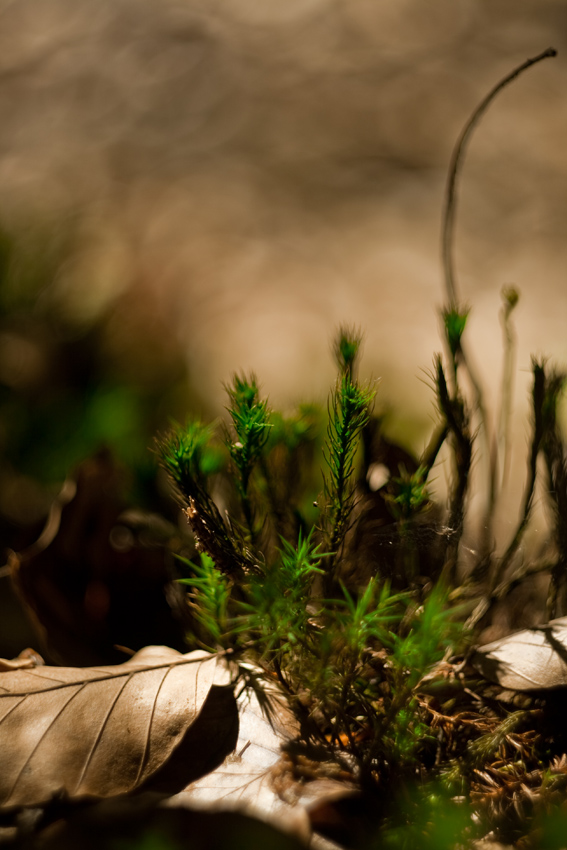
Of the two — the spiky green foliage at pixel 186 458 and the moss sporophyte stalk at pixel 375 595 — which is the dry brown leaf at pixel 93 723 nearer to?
the moss sporophyte stalk at pixel 375 595

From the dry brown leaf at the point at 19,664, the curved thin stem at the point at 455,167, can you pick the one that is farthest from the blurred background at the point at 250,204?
the curved thin stem at the point at 455,167

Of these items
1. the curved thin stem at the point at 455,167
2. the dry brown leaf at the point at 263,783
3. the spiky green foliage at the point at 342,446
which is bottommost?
the dry brown leaf at the point at 263,783

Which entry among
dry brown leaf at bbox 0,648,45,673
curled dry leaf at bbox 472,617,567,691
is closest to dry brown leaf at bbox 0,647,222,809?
dry brown leaf at bbox 0,648,45,673

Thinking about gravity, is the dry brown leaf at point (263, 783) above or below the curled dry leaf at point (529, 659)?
Result: above

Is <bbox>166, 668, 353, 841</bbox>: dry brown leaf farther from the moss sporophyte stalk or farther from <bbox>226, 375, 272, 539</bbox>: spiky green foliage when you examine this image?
<bbox>226, 375, 272, 539</bbox>: spiky green foliage

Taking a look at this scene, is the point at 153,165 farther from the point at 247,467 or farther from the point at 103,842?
the point at 103,842

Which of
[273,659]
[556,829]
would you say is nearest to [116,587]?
[273,659]

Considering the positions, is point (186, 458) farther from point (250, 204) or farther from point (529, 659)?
point (250, 204)

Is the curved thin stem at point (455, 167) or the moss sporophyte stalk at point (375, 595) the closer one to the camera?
the moss sporophyte stalk at point (375, 595)
